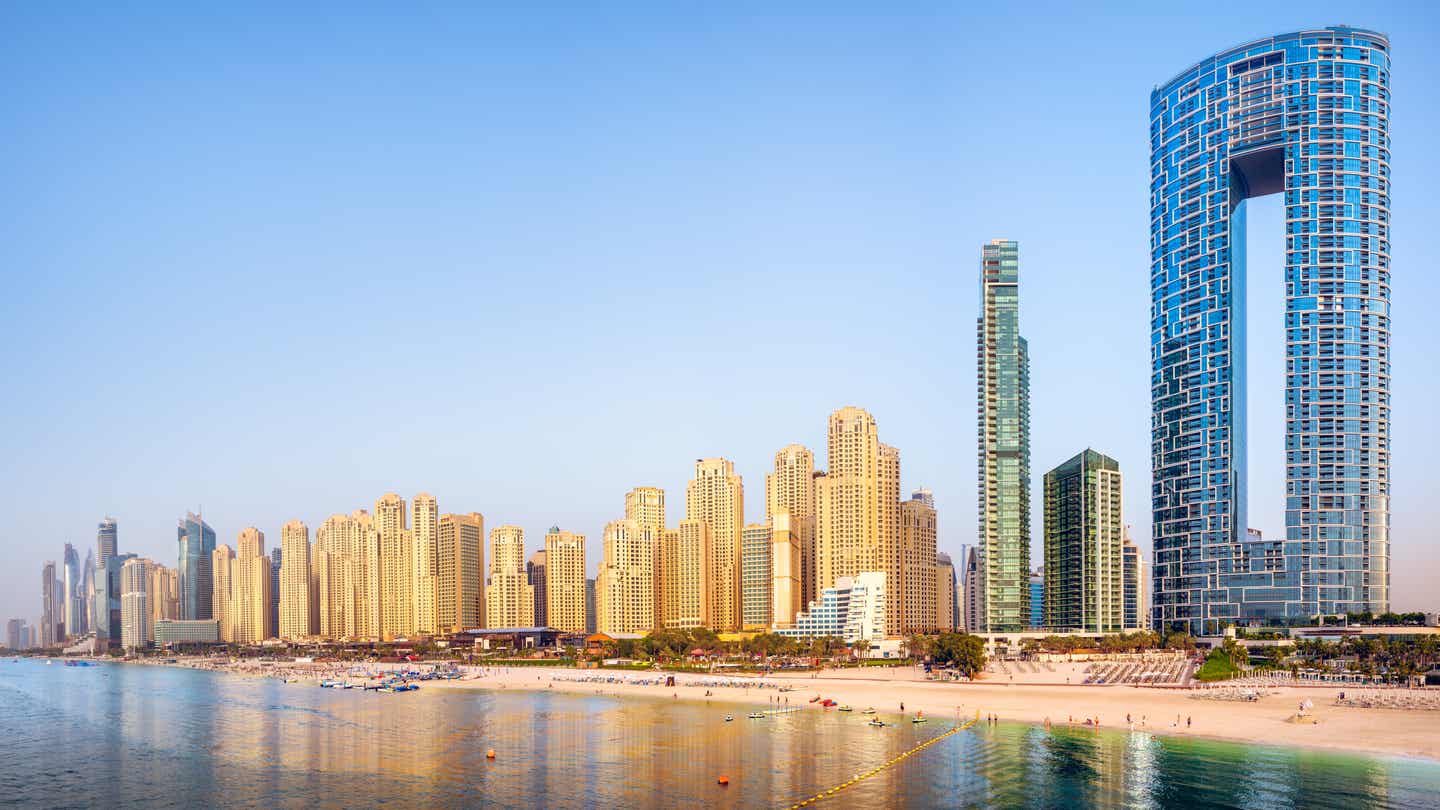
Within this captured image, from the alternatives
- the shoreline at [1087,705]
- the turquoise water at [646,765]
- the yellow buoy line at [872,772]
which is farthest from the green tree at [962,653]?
the yellow buoy line at [872,772]

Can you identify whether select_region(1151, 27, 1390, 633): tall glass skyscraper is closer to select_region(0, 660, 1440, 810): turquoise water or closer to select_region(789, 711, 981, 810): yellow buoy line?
select_region(0, 660, 1440, 810): turquoise water

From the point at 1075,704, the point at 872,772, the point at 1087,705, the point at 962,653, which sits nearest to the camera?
the point at 872,772

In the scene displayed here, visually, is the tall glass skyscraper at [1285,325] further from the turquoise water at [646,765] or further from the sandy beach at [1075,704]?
the turquoise water at [646,765]

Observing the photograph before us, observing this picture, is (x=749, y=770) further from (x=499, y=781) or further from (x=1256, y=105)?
(x=1256, y=105)

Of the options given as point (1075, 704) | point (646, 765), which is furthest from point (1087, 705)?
point (646, 765)

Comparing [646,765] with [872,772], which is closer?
[872,772]

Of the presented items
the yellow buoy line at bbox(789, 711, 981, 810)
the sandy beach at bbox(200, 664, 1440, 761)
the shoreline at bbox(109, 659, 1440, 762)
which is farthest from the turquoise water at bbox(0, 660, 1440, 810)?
the sandy beach at bbox(200, 664, 1440, 761)

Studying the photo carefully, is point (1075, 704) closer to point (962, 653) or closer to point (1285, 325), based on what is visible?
point (962, 653)
